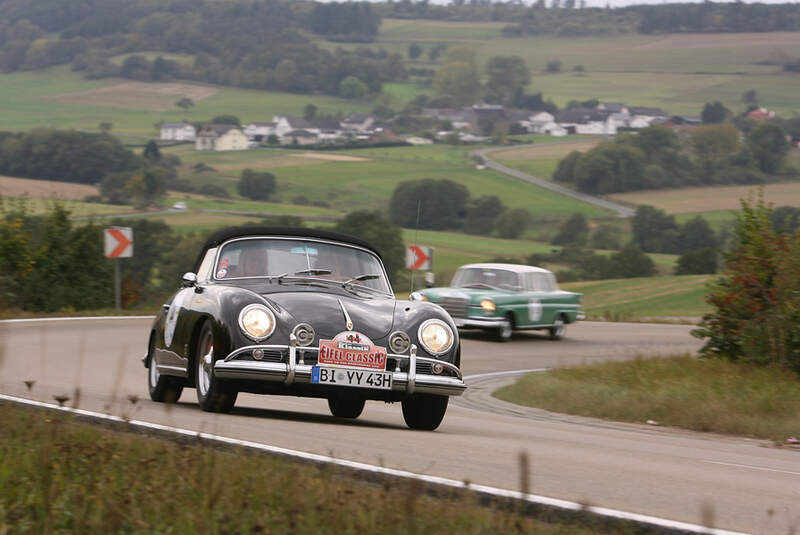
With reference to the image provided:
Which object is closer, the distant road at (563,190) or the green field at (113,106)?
the distant road at (563,190)

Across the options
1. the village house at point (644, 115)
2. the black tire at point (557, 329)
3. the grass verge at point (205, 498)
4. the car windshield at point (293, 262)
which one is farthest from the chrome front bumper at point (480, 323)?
the village house at point (644, 115)

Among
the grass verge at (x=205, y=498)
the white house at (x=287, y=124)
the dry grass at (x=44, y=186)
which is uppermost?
the white house at (x=287, y=124)

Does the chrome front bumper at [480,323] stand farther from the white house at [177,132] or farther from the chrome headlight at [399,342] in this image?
the white house at [177,132]

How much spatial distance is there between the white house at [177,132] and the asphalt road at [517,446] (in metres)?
127

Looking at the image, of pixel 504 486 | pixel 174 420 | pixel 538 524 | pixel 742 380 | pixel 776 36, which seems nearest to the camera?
pixel 538 524

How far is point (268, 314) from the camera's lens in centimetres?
856

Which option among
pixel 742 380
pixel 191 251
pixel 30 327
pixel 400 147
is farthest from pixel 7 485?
pixel 400 147

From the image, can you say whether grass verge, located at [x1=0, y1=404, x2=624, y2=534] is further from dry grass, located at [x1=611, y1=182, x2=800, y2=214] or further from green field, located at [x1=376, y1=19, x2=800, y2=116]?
green field, located at [x1=376, y1=19, x2=800, y2=116]

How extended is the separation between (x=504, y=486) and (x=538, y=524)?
123 cm

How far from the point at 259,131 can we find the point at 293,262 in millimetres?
146575

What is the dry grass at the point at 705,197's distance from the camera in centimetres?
9525

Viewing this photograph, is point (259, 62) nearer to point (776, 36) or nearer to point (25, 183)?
point (776, 36)

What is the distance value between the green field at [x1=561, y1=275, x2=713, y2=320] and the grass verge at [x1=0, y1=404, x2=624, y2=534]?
45465 millimetres

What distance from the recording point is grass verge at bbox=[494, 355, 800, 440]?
12617 millimetres
